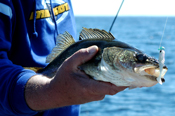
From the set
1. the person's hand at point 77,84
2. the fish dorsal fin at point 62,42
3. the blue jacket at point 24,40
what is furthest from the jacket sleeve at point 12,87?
the fish dorsal fin at point 62,42

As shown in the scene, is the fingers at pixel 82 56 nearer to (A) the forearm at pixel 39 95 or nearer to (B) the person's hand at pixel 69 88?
(B) the person's hand at pixel 69 88

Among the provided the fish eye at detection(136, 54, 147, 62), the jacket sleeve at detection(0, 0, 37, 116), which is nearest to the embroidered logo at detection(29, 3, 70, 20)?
the jacket sleeve at detection(0, 0, 37, 116)

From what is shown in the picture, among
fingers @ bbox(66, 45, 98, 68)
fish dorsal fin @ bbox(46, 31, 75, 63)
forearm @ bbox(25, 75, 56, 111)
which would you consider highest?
fingers @ bbox(66, 45, 98, 68)

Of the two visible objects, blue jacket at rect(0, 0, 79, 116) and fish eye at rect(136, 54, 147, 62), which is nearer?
fish eye at rect(136, 54, 147, 62)

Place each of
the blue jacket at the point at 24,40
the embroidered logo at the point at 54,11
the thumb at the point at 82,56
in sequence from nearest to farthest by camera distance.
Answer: the thumb at the point at 82,56
the blue jacket at the point at 24,40
the embroidered logo at the point at 54,11

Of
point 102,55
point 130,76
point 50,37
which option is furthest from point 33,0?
point 130,76

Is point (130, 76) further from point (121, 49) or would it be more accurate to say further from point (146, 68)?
point (121, 49)

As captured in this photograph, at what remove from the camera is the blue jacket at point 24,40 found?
186 centimetres

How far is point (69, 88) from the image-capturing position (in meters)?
1.81

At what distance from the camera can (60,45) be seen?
2.27 m

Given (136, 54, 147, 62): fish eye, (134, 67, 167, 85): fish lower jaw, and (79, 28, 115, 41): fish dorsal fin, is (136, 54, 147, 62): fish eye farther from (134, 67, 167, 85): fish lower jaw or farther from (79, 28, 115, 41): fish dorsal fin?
(79, 28, 115, 41): fish dorsal fin

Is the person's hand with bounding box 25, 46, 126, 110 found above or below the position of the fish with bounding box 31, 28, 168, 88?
below

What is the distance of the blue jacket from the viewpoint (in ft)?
6.12

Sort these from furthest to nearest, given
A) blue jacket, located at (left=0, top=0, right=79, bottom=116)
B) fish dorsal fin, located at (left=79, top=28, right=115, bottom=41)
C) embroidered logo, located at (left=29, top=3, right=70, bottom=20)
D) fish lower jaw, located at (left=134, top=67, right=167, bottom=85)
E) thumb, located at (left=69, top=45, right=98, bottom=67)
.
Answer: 1. embroidered logo, located at (left=29, top=3, right=70, bottom=20)
2. fish dorsal fin, located at (left=79, top=28, right=115, bottom=41)
3. blue jacket, located at (left=0, top=0, right=79, bottom=116)
4. thumb, located at (left=69, top=45, right=98, bottom=67)
5. fish lower jaw, located at (left=134, top=67, right=167, bottom=85)
